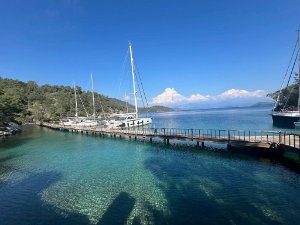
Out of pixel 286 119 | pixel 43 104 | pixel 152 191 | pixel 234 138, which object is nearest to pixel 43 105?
pixel 43 104

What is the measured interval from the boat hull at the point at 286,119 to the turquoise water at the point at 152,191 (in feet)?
143

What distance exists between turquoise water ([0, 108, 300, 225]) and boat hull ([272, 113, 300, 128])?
4358 centimetres

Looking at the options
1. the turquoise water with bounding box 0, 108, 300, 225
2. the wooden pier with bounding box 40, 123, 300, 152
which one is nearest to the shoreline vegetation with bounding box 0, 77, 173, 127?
the wooden pier with bounding box 40, 123, 300, 152

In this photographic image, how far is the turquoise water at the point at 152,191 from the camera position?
46.0ft

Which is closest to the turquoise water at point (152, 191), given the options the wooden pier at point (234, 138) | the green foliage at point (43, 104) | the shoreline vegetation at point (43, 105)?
the wooden pier at point (234, 138)

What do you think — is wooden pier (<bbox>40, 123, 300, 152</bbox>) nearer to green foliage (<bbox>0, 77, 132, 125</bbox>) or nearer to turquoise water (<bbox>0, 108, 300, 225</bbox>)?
turquoise water (<bbox>0, 108, 300, 225</bbox>)

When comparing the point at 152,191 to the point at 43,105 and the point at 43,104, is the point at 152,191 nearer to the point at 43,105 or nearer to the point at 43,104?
the point at 43,105

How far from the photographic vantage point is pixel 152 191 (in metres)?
18.1

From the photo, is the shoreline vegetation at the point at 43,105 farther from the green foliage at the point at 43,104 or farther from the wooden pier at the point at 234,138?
the wooden pier at the point at 234,138

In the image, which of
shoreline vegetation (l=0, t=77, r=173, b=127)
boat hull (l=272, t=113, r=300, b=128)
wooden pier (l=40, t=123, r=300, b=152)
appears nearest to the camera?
wooden pier (l=40, t=123, r=300, b=152)

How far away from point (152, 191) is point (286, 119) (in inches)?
2389

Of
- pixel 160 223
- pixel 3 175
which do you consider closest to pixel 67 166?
pixel 3 175

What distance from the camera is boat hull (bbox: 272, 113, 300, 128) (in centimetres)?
6412

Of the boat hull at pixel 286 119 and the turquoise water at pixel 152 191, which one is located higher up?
the boat hull at pixel 286 119
